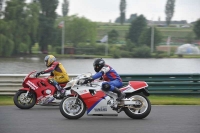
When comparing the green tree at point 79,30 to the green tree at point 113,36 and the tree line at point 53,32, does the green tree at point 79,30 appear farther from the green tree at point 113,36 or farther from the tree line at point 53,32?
the green tree at point 113,36

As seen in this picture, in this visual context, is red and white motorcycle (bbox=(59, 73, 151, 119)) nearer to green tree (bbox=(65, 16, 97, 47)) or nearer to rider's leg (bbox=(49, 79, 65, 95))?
rider's leg (bbox=(49, 79, 65, 95))

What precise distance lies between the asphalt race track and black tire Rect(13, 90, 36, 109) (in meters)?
0.24

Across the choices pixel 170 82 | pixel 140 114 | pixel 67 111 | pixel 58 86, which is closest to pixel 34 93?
pixel 58 86

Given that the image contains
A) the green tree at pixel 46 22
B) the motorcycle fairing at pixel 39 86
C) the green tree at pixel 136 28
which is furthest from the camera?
the green tree at pixel 136 28

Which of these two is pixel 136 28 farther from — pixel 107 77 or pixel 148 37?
pixel 107 77

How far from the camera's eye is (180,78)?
14766 mm

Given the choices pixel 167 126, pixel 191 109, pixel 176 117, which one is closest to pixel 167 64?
pixel 191 109

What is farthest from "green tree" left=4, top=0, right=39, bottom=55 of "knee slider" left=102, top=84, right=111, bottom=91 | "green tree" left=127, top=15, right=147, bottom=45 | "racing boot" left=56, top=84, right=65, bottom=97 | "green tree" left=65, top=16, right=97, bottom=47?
"knee slider" left=102, top=84, right=111, bottom=91

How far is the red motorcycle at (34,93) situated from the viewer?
11.6m

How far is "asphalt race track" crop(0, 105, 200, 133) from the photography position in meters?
8.10

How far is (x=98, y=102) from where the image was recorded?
9555mm

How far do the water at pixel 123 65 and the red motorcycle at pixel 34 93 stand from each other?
5.10m

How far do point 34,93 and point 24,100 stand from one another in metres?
0.36

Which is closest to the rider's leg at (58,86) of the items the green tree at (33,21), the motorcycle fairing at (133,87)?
the motorcycle fairing at (133,87)
